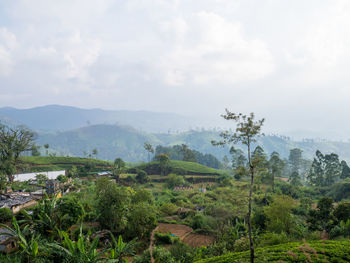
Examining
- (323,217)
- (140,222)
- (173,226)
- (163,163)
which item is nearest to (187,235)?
(173,226)

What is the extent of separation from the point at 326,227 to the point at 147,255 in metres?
15.8

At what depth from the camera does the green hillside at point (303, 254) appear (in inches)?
472

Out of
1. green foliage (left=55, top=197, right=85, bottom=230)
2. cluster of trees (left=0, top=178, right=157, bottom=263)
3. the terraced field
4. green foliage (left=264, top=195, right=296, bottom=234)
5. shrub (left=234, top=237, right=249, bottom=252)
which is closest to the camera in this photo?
cluster of trees (left=0, top=178, right=157, bottom=263)

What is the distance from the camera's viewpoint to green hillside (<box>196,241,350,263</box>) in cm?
1198

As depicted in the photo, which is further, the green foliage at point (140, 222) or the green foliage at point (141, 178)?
the green foliage at point (141, 178)

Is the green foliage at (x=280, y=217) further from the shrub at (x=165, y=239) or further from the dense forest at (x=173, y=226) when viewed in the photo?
the shrub at (x=165, y=239)

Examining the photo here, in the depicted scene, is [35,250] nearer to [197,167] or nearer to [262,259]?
[262,259]

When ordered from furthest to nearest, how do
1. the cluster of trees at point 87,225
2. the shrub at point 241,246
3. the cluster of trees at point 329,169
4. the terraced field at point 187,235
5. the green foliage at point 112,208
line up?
the cluster of trees at point 329,169
the terraced field at point 187,235
the green foliage at point 112,208
the shrub at point 241,246
the cluster of trees at point 87,225

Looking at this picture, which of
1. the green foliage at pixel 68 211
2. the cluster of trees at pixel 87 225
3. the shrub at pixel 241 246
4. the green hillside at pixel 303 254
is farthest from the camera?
the green foliage at pixel 68 211

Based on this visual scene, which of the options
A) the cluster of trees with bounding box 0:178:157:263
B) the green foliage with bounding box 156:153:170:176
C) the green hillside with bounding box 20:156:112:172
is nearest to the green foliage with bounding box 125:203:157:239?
the cluster of trees with bounding box 0:178:157:263

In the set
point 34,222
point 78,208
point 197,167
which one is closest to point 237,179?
point 197,167

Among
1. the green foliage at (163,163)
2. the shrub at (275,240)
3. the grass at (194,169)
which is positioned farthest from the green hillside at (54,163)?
the shrub at (275,240)

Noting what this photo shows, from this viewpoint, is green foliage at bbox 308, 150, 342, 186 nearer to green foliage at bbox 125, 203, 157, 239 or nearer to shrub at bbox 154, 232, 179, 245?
shrub at bbox 154, 232, 179, 245

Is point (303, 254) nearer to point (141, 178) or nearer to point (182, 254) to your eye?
point (182, 254)
